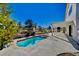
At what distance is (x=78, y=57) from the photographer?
7250mm

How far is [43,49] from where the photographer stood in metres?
7.93

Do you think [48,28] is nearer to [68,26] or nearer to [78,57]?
[78,57]

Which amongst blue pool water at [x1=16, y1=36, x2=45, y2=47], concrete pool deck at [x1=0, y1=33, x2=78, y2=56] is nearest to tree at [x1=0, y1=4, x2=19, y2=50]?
concrete pool deck at [x1=0, y1=33, x2=78, y2=56]

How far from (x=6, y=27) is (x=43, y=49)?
1.98 meters

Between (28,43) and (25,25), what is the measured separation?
91 centimetres

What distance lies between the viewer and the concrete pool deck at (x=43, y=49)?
7.64 meters

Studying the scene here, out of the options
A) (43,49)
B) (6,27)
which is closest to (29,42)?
(43,49)

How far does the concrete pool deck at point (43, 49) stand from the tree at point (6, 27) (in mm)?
401

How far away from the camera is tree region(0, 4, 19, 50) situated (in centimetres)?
794

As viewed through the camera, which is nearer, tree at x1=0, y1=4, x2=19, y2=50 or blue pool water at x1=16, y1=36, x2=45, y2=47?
tree at x1=0, y1=4, x2=19, y2=50

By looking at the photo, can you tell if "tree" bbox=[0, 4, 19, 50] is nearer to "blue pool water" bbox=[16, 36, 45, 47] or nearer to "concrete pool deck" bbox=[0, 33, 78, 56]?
"concrete pool deck" bbox=[0, 33, 78, 56]

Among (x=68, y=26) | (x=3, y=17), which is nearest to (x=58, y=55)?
(x=3, y=17)

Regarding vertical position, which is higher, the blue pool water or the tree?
the tree

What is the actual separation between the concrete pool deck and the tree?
0.40 m
